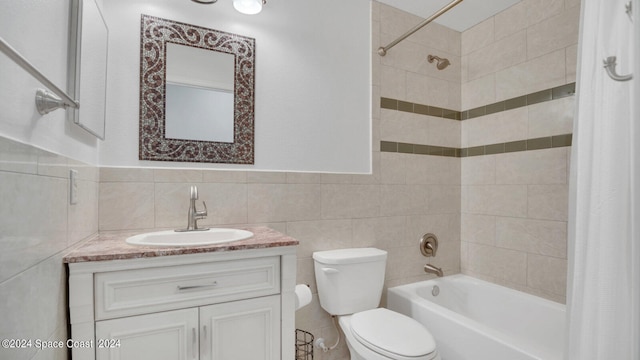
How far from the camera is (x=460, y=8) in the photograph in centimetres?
227

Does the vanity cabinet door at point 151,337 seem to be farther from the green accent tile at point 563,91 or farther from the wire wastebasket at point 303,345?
the green accent tile at point 563,91

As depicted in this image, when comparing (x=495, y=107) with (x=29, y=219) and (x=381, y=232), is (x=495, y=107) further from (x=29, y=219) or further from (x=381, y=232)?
(x=29, y=219)

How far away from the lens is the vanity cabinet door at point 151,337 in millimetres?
1070

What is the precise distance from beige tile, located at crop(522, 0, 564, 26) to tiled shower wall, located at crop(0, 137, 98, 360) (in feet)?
9.03

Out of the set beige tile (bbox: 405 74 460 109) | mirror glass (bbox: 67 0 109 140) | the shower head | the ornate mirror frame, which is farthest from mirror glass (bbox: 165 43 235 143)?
the shower head

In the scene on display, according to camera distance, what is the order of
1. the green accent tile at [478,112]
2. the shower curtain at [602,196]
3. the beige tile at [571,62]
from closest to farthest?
1. the shower curtain at [602,196]
2. the beige tile at [571,62]
3. the green accent tile at [478,112]

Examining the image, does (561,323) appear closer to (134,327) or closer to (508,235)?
(508,235)

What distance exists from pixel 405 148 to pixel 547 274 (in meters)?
1.24

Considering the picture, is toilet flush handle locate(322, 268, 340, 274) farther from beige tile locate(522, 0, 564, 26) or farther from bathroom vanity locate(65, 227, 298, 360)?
beige tile locate(522, 0, 564, 26)

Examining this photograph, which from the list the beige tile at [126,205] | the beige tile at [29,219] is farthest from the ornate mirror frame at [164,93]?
the beige tile at [29,219]

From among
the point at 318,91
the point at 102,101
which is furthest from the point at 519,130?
the point at 102,101

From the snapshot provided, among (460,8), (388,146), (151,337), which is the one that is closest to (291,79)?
(388,146)

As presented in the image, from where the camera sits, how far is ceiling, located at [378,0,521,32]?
2.21 metres

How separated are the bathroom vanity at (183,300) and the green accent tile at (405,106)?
57.3 inches
